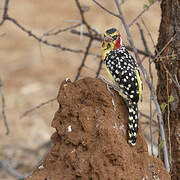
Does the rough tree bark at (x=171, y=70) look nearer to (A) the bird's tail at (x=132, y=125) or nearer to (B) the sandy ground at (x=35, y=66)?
(A) the bird's tail at (x=132, y=125)

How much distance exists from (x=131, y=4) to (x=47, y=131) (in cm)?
Answer: 581

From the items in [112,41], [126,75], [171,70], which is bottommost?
[171,70]

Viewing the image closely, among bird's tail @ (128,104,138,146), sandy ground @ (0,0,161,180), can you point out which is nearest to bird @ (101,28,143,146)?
bird's tail @ (128,104,138,146)

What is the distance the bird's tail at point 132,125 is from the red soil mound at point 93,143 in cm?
4

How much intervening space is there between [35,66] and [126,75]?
8.28 metres

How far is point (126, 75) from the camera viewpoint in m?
3.40

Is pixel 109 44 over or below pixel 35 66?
over

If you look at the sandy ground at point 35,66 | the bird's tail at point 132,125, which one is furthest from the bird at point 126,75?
the sandy ground at point 35,66

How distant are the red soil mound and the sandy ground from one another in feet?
14.0

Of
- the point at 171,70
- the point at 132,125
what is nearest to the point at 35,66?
the point at 171,70

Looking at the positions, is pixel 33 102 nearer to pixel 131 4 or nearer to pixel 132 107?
pixel 131 4

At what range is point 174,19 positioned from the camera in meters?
3.91

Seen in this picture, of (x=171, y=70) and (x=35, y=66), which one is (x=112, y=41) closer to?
(x=171, y=70)

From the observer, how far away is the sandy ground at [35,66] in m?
8.91
